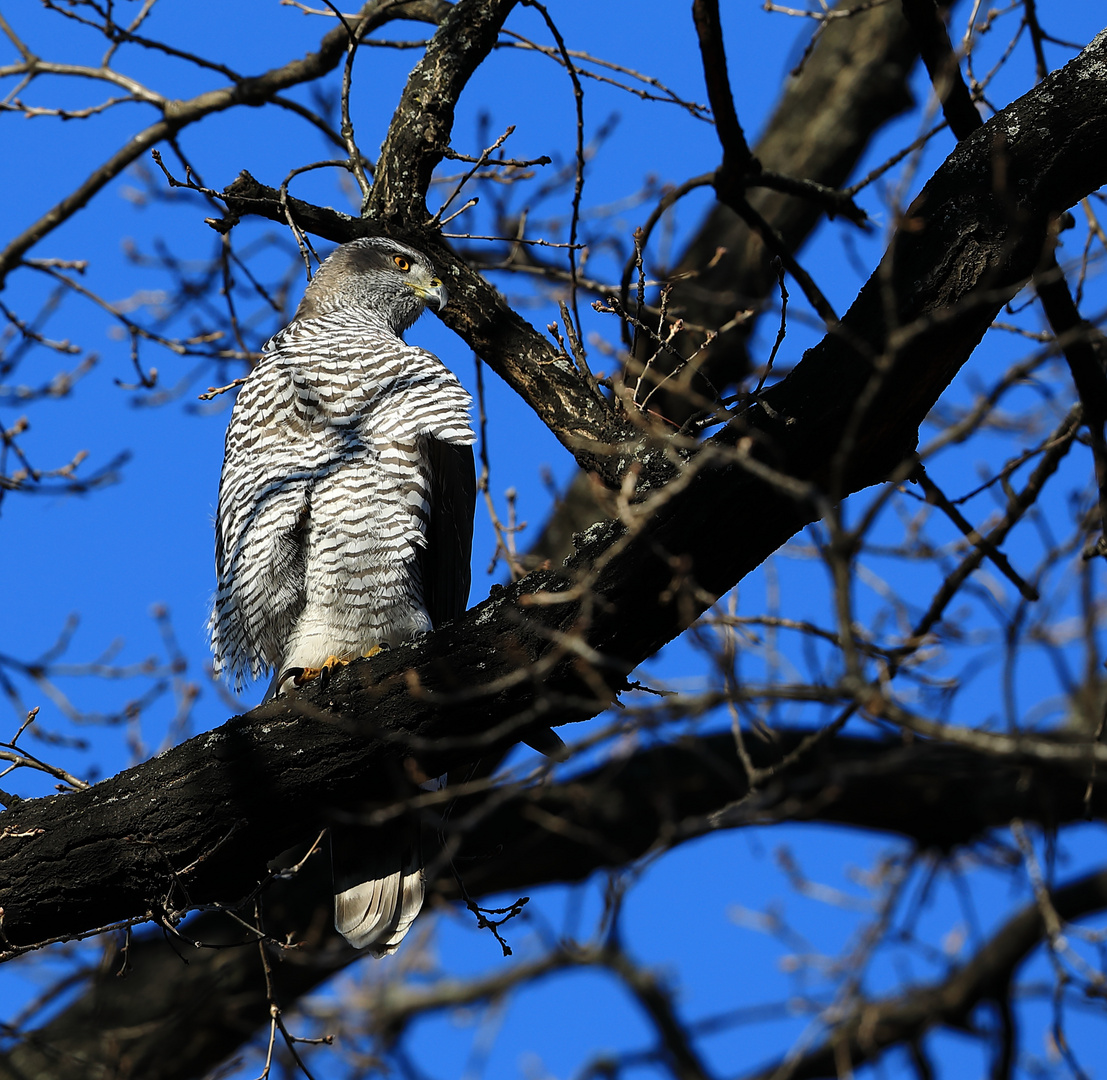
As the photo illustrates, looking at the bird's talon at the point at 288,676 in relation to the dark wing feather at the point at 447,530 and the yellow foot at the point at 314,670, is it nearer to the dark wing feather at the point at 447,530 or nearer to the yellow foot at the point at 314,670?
the yellow foot at the point at 314,670

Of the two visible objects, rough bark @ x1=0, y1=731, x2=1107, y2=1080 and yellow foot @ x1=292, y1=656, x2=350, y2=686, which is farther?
rough bark @ x1=0, y1=731, x2=1107, y2=1080

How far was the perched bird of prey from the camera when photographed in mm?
3672

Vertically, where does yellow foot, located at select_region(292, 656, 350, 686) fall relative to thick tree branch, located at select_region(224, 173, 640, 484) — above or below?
below

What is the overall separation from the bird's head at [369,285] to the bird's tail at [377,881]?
6.78ft

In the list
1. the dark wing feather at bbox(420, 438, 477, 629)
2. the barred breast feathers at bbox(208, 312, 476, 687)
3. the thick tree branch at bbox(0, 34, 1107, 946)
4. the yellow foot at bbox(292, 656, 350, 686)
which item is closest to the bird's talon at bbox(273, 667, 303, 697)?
the yellow foot at bbox(292, 656, 350, 686)

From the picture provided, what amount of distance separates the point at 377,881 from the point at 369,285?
8.06ft

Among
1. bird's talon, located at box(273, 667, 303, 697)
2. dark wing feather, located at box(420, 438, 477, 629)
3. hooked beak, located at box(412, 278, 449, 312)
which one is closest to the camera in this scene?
bird's talon, located at box(273, 667, 303, 697)

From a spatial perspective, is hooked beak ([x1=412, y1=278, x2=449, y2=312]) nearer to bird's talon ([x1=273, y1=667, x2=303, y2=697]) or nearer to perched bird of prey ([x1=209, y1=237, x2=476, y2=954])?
perched bird of prey ([x1=209, y1=237, x2=476, y2=954])

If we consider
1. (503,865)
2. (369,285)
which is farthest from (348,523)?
(503,865)

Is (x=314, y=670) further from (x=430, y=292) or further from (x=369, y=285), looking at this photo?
(x=369, y=285)

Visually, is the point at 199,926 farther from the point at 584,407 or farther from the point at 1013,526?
the point at 1013,526

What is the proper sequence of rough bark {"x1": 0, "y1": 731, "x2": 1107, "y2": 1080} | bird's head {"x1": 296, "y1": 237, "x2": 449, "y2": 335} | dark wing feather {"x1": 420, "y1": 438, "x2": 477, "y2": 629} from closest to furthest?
dark wing feather {"x1": 420, "y1": 438, "x2": 477, "y2": 629} < bird's head {"x1": 296, "y1": 237, "x2": 449, "y2": 335} < rough bark {"x1": 0, "y1": 731, "x2": 1107, "y2": 1080}

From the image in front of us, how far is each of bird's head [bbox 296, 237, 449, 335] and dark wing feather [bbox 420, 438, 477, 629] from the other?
94 centimetres

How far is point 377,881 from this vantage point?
366 centimetres
